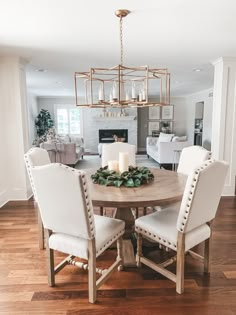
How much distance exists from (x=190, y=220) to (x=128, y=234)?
3.44 feet

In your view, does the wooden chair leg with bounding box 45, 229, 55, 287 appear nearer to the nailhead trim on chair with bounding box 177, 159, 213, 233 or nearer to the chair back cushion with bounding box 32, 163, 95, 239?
the chair back cushion with bounding box 32, 163, 95, 239

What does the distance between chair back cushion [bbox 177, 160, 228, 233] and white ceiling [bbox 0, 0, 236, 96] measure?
4.65 feet

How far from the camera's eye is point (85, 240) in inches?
64.7

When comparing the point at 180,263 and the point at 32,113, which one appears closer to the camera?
the point at 180,263

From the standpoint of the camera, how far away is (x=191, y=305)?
5.54 ft

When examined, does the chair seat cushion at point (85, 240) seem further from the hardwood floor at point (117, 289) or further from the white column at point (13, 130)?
the white column at point (13, 130)

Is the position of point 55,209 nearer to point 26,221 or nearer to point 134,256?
point 134,256

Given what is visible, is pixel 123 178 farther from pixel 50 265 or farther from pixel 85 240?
pixel 50 265

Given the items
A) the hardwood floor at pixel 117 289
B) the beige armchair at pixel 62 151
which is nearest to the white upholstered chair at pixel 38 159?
the hardwood floor at pixel 117 289

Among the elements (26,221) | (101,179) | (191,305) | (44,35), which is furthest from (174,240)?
(44,35)

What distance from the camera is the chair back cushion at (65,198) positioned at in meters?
1.49

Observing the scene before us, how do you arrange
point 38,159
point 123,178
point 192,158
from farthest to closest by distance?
point 192,158 < point 38,159 < point 123,178

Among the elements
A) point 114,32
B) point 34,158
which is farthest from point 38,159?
point 114,32

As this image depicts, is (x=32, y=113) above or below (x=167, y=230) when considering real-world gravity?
above
